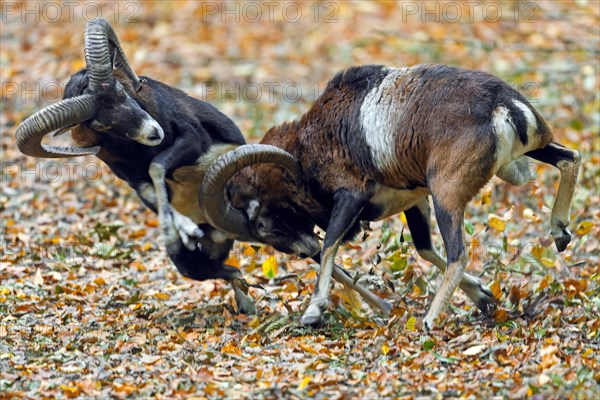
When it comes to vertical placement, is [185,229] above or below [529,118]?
below

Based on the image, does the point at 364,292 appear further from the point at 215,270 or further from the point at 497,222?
the point at 215,270

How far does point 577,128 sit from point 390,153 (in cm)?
633

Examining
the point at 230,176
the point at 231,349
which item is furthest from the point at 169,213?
the point at 231,349

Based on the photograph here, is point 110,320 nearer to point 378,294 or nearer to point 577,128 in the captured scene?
point 378,294

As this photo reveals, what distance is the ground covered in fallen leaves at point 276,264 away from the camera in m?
6.52

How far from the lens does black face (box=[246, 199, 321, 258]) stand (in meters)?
8.45

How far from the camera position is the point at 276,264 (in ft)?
30.2

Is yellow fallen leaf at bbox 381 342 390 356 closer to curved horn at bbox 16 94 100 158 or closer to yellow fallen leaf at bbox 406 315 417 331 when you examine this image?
yellow fallen leaf at bbox 406 315 417 331

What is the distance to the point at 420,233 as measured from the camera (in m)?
8.45

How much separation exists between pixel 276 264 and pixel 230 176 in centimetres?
139

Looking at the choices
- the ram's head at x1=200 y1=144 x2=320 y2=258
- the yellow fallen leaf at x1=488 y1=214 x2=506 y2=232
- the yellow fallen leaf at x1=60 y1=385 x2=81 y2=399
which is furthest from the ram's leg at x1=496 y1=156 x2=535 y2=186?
the yellow fallen leaf at x1=60 y1=385 x2=81 y2=399

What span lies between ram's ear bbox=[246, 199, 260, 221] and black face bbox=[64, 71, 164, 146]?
954 mm

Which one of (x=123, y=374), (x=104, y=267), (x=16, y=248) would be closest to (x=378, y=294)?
(x=123, y=374)

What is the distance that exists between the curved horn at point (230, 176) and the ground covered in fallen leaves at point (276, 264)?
2.48 feet
